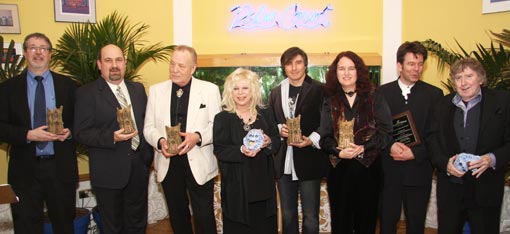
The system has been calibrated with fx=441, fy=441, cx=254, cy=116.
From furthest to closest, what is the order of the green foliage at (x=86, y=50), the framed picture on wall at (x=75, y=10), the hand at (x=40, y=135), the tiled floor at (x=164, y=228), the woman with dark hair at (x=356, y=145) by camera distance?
the framed picture on wall at (x=75, y=10), the tiled floor at (x=164, y=228), the green foliage at (x=86, y=50), the hand at (x=40, y=135), the woman with dark hair at (x=356, y=145)

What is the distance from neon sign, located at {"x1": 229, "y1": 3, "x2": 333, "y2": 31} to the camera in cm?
568

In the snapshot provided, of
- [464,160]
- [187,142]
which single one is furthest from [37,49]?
[464,160]

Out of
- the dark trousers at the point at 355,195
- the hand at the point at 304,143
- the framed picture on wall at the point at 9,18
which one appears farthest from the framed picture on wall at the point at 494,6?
the framed picture on wall at the point at 9,18

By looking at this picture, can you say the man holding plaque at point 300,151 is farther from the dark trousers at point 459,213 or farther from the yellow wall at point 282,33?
the yellow wall at point 282,33

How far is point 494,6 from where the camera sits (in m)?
4.96

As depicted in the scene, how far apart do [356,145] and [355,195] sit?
1.21 feet

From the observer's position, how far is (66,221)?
11.6 feet

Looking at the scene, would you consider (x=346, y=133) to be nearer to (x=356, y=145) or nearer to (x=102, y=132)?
(x=356, y=145)

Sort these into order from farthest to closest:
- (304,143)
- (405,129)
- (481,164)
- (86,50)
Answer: (86,50) → (405,129) → (304,143) → (481,164)

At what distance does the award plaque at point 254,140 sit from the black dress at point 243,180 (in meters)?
0.10

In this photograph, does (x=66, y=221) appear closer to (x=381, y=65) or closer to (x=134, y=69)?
(x=134, y=69)

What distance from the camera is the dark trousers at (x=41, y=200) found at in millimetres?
3396

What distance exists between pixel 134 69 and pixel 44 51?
1.17 meters

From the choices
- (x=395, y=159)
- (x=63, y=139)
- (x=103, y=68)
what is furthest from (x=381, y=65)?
(x=63, y=139)
